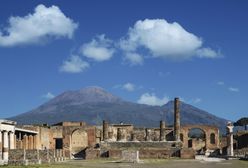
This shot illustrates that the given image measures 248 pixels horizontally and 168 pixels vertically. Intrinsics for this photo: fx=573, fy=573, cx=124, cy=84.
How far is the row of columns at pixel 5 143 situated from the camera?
5053 cm

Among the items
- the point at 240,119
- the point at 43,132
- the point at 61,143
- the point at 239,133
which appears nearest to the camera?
the point at 43,132

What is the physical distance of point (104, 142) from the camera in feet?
240

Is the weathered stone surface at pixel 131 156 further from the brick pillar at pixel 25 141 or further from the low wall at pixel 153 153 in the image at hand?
the brick pillar at pixel 25 141

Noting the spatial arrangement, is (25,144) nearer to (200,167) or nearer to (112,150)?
(112,150)

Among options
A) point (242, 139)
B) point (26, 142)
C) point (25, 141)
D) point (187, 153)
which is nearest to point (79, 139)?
point (26, 142)

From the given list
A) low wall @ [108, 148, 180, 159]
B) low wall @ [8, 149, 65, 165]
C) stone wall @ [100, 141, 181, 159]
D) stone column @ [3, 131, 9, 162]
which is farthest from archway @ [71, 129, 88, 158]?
low wall @ [8, 149, 65, 165]

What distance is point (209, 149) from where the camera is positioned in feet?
285

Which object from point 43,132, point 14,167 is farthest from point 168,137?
point 14,167

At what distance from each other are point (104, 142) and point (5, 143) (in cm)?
2090

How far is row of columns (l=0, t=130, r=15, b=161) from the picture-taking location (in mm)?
50531

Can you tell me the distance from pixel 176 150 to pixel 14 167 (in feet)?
89.4

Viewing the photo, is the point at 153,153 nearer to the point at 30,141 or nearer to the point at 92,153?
the point at 92,153

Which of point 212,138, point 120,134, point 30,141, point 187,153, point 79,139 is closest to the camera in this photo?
point 187,153

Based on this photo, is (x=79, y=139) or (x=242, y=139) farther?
(x=242, y=139)
